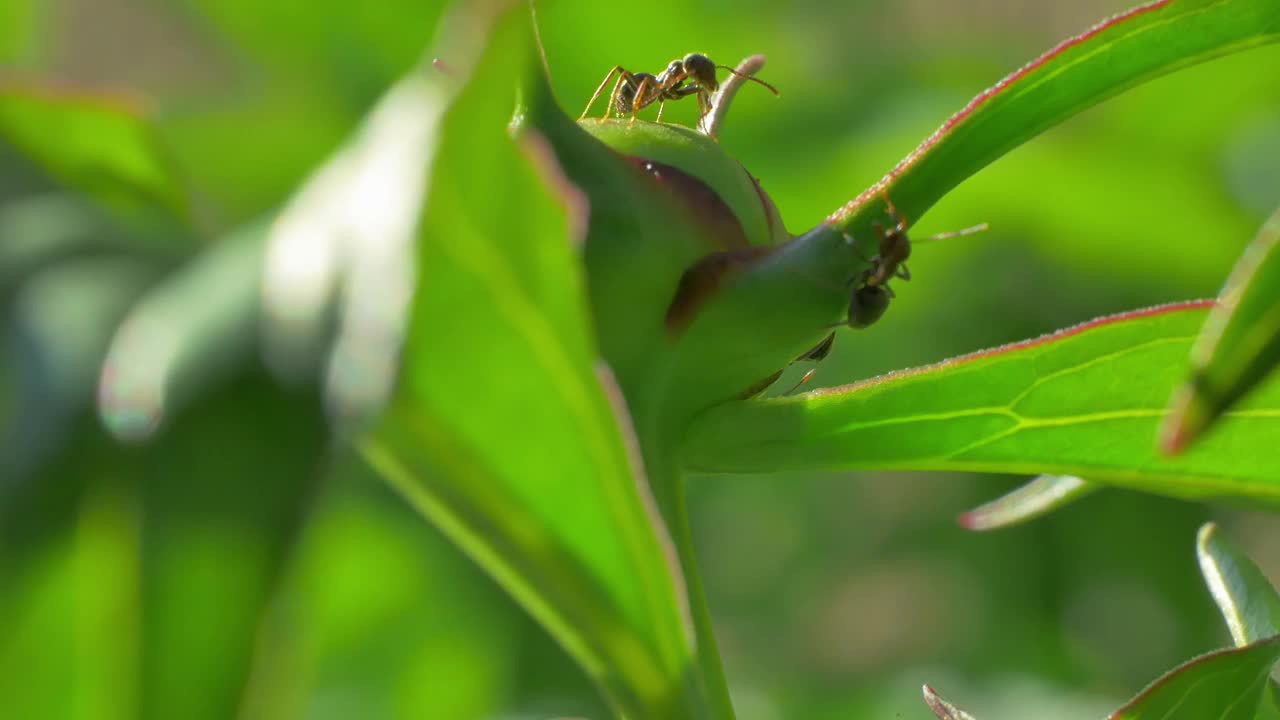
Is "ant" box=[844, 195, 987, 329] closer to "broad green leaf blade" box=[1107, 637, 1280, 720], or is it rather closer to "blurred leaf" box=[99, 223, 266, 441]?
"broad green leaf blade" box=[1107, 637, 1280, 720]

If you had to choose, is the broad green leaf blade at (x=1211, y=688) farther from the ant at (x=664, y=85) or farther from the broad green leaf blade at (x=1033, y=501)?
the ant at (x=664, y=85)

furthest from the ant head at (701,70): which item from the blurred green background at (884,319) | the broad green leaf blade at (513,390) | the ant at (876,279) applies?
the blurred green background at (884,319)

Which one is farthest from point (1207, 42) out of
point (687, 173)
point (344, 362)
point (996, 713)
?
point (996, 713)

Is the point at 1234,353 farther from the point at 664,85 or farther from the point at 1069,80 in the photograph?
the point at 664,85

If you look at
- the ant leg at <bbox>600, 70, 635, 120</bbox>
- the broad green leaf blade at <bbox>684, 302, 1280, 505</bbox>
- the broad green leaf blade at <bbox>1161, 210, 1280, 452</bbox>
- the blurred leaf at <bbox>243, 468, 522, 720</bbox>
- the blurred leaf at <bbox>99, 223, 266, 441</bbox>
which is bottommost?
the blurred leaf at <bbox>243, 468, 522, 720</bbox>

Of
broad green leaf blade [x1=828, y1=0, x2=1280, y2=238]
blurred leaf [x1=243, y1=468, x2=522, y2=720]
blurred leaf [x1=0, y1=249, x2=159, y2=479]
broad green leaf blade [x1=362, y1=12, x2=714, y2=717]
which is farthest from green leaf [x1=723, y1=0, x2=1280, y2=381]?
blurred leaf [x1=243, y1=468, x2=522, y2=720]
